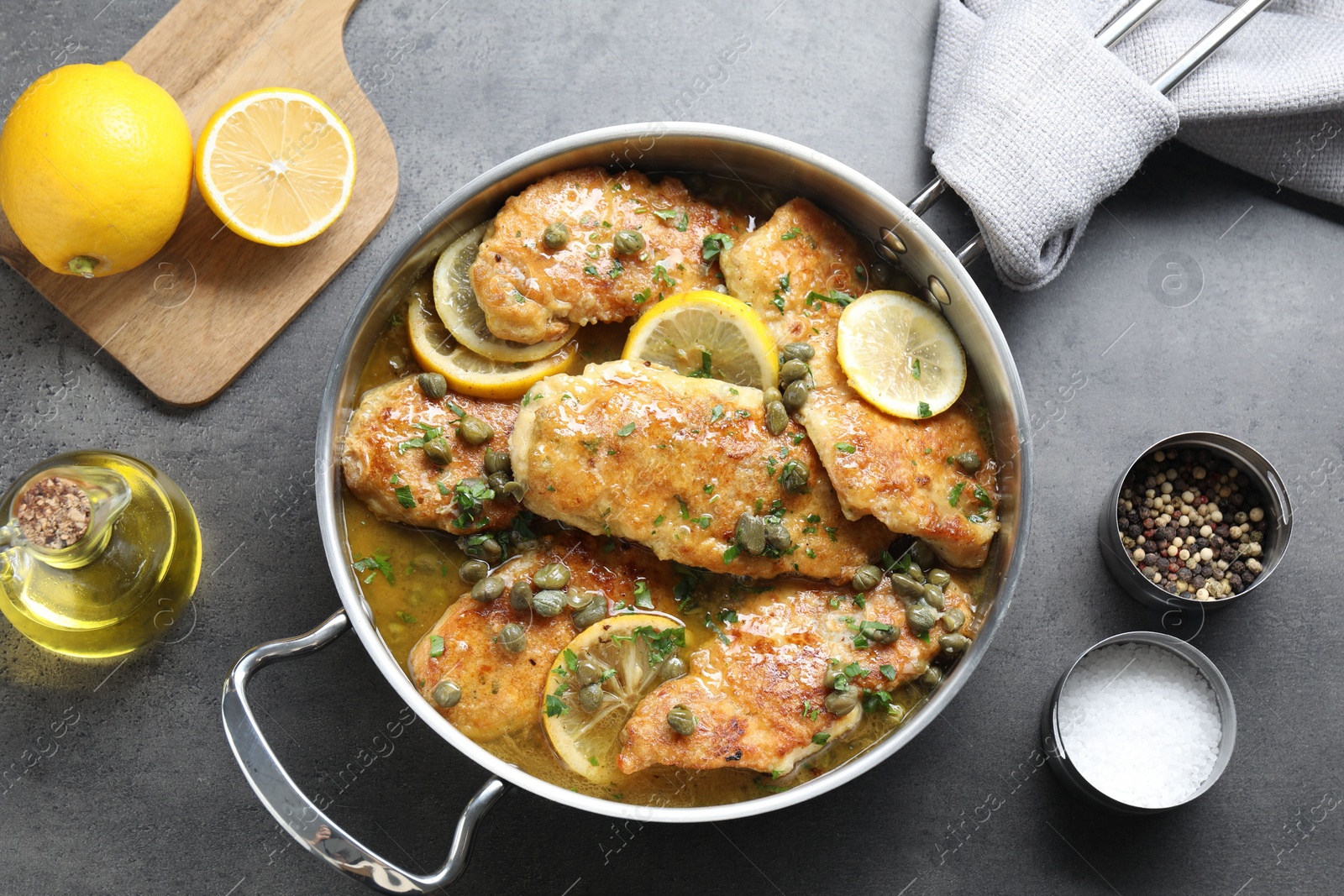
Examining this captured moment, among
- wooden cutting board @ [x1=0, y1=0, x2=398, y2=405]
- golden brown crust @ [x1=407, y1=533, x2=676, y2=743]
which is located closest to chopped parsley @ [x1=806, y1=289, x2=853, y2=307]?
golden brown crust @ [x1=407, y1=533, x2=676, y2=743]

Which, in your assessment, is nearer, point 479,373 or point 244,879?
point 479,373

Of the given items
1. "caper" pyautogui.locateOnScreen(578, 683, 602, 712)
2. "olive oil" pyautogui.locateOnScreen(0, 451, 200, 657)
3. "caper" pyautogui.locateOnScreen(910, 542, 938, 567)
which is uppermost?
"caper" pyautogui.locateOnScreen(910, 542, 938, 567)

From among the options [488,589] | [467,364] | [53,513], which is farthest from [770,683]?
[53,513]

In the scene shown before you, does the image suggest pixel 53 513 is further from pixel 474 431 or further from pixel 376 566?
pixel 474 431

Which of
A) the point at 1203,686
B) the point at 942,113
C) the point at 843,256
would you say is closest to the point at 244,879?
the point at 843,256

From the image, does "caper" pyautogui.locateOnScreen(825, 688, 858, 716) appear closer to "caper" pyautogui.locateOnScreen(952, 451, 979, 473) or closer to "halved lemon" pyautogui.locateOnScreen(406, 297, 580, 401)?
"caper" pyautogui.locateOnScreen(952, 451, 979, 473)

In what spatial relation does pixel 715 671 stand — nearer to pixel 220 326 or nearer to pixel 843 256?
pixel 843 256

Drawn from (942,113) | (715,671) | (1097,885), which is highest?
(942,113)
